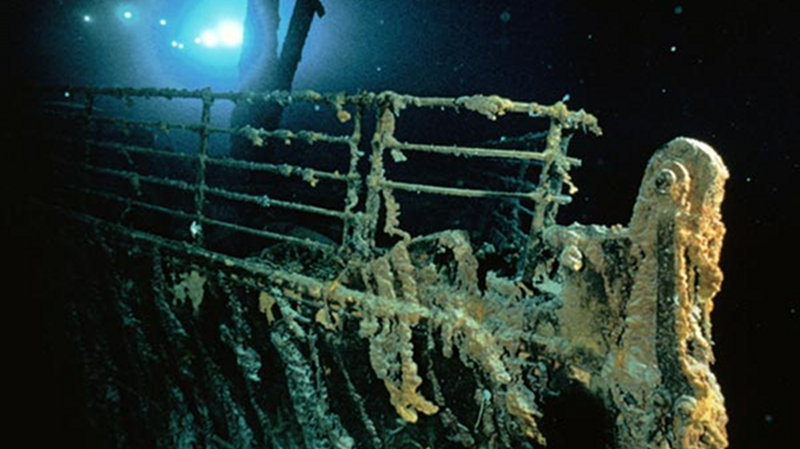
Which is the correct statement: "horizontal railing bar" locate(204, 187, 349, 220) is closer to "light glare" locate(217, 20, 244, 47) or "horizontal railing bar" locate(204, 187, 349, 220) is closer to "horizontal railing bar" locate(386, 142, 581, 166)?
"horizontal railing bar" locate(386, 142, 581, 166)

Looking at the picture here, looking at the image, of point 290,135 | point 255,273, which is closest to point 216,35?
point 290,135

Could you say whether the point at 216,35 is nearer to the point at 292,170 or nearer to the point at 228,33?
the point at 228,33

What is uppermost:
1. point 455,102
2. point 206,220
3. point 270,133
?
point 455,102

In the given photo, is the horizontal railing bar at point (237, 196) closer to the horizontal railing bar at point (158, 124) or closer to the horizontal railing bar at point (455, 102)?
the horizontal railing bar at point (158, 124)

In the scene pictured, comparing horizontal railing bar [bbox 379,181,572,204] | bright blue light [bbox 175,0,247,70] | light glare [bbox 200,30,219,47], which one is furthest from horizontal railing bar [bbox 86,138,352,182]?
light glare [bbox 200,30,219,47]

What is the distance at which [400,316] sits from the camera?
90.0 inches

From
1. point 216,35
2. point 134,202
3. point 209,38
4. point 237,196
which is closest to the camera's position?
point 237,196

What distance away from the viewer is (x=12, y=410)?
5.28 meters

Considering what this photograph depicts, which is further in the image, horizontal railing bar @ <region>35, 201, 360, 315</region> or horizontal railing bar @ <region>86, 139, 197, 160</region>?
horizontal railing bar @ <region>86, 139, 197, 160</region>

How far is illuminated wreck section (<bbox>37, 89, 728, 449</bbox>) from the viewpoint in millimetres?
1689

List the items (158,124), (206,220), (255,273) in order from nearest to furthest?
(255,273)
(206,220)
(158,124)

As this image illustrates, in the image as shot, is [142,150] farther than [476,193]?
Yes

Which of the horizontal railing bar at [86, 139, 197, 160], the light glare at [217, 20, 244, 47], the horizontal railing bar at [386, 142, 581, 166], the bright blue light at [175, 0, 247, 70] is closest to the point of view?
the horizontal railing bar at [386, 142, 581, 166]

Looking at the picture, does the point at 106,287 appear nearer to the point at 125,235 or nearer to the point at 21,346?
the point at 125,235
